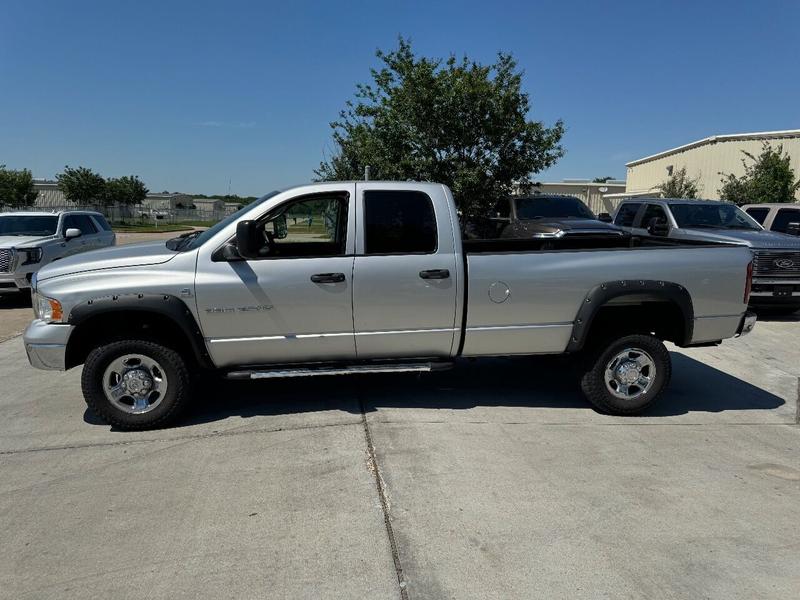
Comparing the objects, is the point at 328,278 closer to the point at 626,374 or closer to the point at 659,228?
the point at 626,374

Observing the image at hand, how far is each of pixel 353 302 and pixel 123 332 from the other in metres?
1.88

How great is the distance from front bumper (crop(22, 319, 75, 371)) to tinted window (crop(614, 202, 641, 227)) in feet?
35.3

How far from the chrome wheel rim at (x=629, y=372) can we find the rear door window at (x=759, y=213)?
30.8ft

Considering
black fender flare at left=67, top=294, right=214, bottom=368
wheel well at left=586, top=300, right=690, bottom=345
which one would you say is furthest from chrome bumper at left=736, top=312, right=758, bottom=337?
black fender flare at left=67, top=294, right=214, bottom=368

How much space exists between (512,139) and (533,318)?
9.77 metres

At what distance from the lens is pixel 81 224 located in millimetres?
12906

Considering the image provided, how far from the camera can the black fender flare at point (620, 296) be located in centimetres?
510

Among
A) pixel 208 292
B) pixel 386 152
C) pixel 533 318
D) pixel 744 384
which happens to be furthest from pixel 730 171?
pixel 208 292

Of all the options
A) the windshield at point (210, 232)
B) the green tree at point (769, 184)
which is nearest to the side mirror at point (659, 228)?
the windshield at point (210, 232)

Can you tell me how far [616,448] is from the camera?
15.4 ft

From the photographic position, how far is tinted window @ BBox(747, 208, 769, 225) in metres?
12.8

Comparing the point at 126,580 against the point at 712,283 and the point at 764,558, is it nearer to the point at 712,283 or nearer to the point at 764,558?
the point at 764,558

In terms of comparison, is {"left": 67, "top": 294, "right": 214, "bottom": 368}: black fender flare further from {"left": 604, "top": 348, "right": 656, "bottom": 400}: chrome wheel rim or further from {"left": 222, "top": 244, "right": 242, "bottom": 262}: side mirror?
{"left": 604, "top": 348, "right": 656, "bottom": 400}: chrome wheel rim

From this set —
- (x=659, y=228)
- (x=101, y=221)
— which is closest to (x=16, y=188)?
(x=101, y=221)
